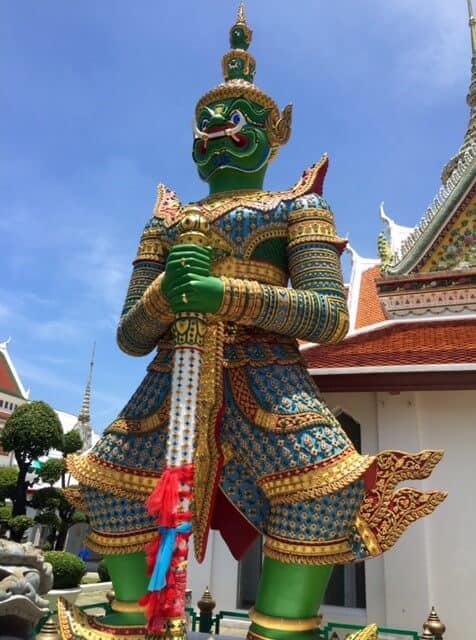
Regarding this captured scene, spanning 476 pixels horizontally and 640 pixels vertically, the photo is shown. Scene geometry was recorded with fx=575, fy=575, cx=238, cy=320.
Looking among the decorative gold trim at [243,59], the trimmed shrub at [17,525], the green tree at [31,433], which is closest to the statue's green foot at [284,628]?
the decorative gold trim at [243,59]

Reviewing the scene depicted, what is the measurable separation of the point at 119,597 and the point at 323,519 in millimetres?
1037

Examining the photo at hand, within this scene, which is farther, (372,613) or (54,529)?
(54,529)

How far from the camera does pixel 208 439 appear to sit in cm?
277

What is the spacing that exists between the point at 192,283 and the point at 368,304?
17.3 ft

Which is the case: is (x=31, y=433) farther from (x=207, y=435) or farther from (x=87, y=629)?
(x=207, y=435)

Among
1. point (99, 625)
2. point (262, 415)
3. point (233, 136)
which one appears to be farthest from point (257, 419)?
point (233, 136)

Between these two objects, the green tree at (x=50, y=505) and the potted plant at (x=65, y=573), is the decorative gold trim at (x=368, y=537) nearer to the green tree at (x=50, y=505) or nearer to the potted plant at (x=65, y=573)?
the potted plant at (x=65, y=573)

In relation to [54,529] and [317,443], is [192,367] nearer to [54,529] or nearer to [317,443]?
[317,443]

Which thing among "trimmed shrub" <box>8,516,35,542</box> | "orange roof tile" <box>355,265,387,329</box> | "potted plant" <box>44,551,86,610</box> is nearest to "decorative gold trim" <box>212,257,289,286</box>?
"orange roof tile" <box>355,265,387,329</box>

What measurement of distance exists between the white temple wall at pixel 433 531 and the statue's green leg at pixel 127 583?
257 centimetres

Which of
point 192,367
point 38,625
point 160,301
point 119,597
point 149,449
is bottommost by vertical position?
point 38,625

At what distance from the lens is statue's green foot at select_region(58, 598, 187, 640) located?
2471 mm

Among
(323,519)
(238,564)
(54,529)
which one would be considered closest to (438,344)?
(238,564)

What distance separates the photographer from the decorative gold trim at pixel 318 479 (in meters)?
2.50
